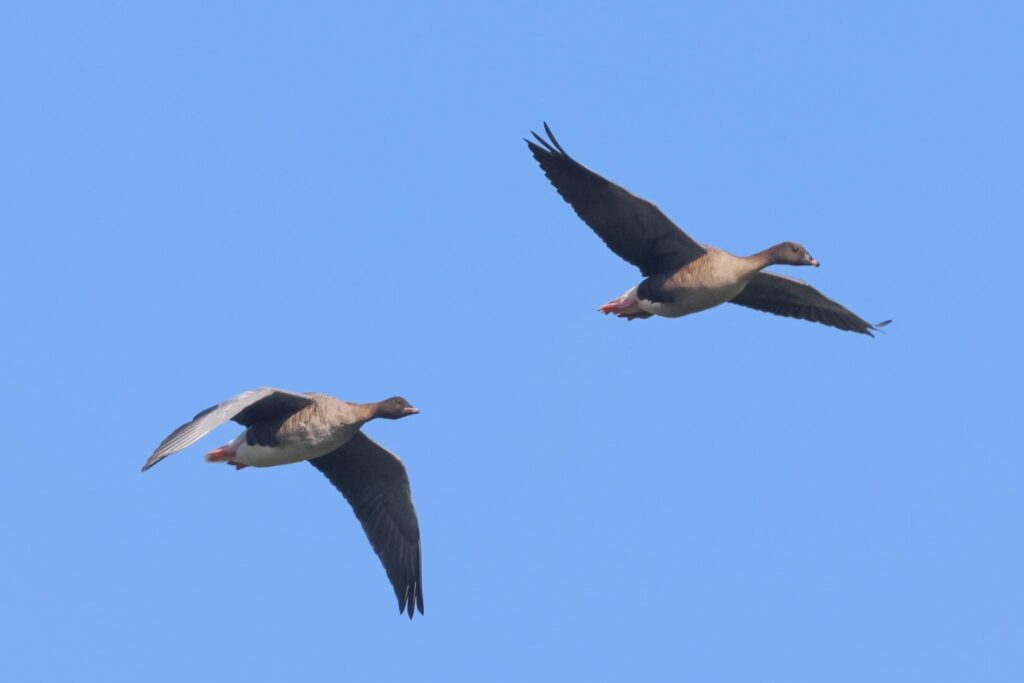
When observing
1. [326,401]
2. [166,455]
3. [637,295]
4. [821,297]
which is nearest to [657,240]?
[637,295]

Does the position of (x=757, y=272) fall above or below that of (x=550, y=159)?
below

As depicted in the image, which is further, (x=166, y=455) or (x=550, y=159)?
(x=550, y=159)

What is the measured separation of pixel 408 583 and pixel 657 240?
569 cm

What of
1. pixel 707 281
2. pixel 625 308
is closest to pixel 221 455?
pixel 625 308

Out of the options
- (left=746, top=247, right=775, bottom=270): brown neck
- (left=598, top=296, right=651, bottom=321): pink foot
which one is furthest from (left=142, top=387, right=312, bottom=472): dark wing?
(left=746, top=247, right=775, bottom=270): brown neck

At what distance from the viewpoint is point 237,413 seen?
63.0 ft

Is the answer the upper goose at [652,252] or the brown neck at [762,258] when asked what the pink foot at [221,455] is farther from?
the brown neck at [762,258]

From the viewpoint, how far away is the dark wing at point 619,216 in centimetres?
2077

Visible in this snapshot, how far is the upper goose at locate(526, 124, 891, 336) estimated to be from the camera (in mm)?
20859

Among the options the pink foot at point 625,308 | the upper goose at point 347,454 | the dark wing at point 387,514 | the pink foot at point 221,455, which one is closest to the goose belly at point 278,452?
the upper goose at point 347,454

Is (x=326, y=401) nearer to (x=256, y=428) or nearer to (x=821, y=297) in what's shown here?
(x=256, y=428)

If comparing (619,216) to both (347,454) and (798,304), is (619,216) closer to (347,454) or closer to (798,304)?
(798,304)

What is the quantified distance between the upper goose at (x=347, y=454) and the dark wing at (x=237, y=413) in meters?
0.01

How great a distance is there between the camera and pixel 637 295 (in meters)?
21.8
